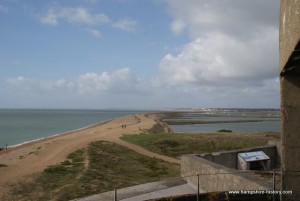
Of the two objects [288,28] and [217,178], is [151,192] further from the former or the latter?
[288,28]

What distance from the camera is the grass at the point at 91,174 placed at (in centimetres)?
1817

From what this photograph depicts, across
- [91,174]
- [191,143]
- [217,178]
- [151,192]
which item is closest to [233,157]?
[151,192]

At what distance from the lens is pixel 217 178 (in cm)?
1276

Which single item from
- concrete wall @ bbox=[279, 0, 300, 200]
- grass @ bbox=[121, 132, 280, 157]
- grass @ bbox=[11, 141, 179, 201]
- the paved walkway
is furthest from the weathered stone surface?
grass @ bbox=[121, 132, 280, 157]

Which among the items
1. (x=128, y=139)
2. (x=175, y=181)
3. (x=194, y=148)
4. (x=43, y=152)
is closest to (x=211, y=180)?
(x=175, y=181)

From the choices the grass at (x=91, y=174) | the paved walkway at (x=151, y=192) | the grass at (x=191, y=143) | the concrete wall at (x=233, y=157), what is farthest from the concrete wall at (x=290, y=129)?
the grass at (x=191, y=143)

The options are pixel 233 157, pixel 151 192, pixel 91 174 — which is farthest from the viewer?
pixel 91 174

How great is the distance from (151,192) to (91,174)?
7.82 metres

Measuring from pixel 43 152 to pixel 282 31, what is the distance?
91.9 ft

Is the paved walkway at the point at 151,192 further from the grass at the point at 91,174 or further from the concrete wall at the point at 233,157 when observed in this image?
the grass at the point at 91,174

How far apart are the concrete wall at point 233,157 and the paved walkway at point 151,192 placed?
195cm

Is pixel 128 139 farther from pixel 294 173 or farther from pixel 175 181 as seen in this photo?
pixel 294 173

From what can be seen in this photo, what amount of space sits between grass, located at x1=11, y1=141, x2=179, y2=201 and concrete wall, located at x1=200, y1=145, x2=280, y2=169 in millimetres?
4845

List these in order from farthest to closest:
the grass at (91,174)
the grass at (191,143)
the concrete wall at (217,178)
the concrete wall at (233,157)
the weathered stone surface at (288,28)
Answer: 1. the grass at (191,143)
2. the grass at (91,174)
3. the concrete wall at (233,157)
4. the concrete wall at (217,178)
5. the weathered stone surface at (288,28)
